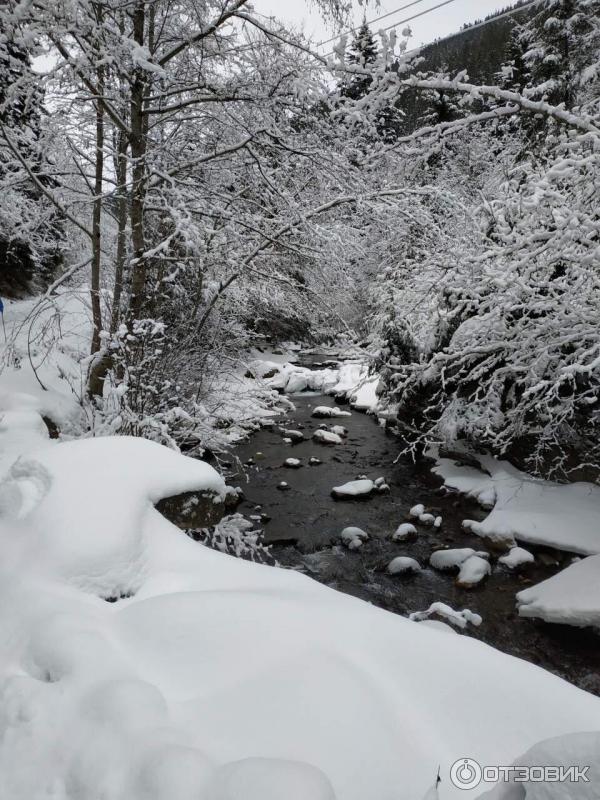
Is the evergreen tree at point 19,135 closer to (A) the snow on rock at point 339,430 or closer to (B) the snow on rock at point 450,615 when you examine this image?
(B) the snow on rock at point 450,615

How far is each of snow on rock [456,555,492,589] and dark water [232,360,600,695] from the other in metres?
0.08

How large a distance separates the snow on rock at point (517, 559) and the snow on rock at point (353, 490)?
253 centimetres

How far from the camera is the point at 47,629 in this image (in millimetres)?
1941

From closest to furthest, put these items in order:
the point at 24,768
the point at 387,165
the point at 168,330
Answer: the point at 24,768 → the point at 387,165 → the point at 168,330

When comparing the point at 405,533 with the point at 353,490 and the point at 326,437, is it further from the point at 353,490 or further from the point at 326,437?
the point at 326,437

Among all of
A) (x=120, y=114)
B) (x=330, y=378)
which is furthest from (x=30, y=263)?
(x=120, y=114)

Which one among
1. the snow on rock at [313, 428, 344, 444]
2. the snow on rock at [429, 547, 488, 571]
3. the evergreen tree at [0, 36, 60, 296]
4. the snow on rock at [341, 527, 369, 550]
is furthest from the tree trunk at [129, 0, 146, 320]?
the snow on rock at [313, 428, 344, 444]

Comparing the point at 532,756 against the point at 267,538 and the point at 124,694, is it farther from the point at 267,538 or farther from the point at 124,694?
the point at 267,538

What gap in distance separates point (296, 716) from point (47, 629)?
110 cm

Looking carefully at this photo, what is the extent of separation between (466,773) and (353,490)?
6.55m

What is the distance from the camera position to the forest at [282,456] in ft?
5.23

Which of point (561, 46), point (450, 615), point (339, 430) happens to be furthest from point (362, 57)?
point (561, 46)

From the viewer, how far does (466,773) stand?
1.55 m

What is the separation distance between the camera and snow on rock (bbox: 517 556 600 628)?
15.6ft
